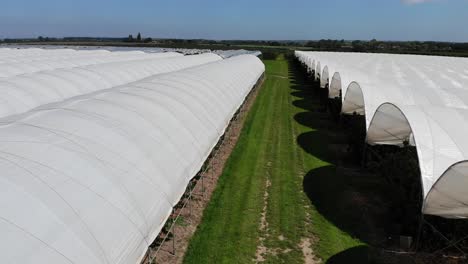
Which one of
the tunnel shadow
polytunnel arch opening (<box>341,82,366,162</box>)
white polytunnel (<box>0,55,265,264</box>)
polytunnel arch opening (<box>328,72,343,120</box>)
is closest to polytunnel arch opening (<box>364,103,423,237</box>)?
A: the tunnel shadow

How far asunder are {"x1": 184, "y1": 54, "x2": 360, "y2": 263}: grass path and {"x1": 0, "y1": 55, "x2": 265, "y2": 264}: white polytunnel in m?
1.80

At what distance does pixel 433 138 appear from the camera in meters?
13.2

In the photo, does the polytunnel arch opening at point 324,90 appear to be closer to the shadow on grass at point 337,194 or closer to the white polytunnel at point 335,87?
the white polytunnel at point 335,87

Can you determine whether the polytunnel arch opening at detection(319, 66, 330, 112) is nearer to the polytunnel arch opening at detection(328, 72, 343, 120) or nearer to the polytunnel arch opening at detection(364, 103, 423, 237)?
the polytunnel arch opening at detection(328, 72, 343, 120)

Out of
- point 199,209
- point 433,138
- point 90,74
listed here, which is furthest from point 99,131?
point 90,74

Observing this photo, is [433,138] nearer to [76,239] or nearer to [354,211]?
[354,211]

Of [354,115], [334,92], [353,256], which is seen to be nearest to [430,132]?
[353,256]

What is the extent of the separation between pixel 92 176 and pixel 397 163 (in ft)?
37.8

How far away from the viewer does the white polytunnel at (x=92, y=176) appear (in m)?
6.40

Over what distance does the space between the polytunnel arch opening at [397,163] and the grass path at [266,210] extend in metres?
2.08

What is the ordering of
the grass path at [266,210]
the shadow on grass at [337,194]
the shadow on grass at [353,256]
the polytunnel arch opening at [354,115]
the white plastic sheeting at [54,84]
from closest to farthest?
1. the shadow on grass at [353,256]
2. the grass path at [266,210]
3. the shadow on grass at [337,194]
4. the white plastic sheeting at [54,84]
5. the polytunnel arch opening at [354,115]

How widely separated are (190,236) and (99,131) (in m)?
4.16

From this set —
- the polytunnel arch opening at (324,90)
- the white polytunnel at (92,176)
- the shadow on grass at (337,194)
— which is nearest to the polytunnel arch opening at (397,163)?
the shadow on grass at (337,194)

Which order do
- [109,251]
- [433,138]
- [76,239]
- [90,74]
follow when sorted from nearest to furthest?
[76,239] → [109,251] → [433,138] → [90,74]
